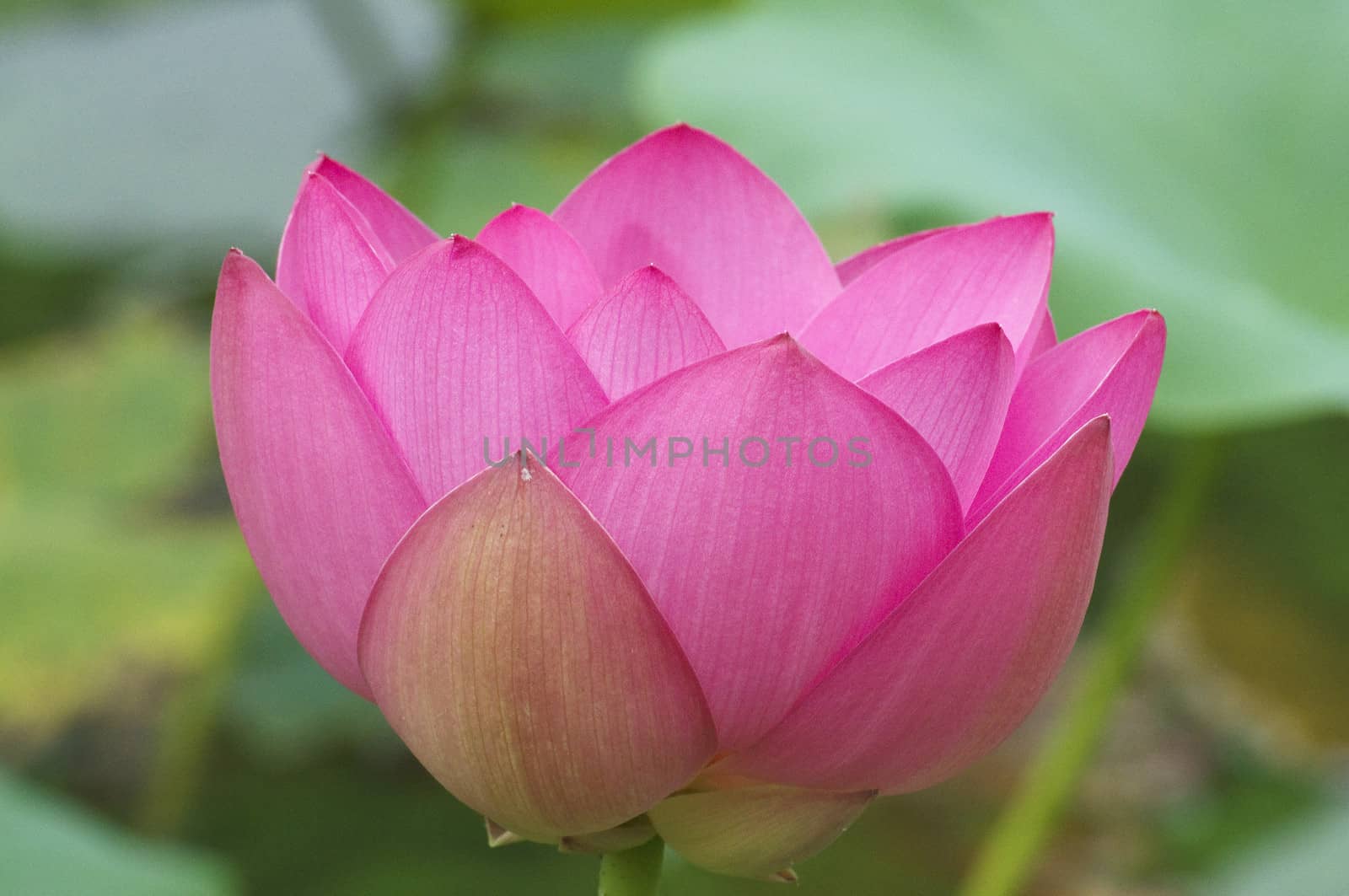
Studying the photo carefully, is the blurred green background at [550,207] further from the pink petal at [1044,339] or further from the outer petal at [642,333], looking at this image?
the outer petal at [642,333]

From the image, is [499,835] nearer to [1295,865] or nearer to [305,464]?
[305,464]

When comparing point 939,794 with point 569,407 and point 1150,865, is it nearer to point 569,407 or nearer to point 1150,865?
point 1150,865

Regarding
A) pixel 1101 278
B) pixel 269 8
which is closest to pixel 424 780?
pixel 1101 278

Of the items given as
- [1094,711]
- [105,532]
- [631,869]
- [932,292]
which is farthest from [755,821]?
[105,532]

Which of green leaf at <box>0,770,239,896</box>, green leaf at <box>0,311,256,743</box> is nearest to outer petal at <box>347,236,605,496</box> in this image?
green leaf at <box>0,770,239,896</box>

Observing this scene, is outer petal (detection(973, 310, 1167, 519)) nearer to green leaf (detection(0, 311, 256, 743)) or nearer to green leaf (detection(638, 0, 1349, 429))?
green leaf (detection(638, 0, 1349, 429))

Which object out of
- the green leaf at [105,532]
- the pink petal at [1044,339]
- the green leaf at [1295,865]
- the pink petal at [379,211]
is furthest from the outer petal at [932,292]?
the green leaf at [105,532]
